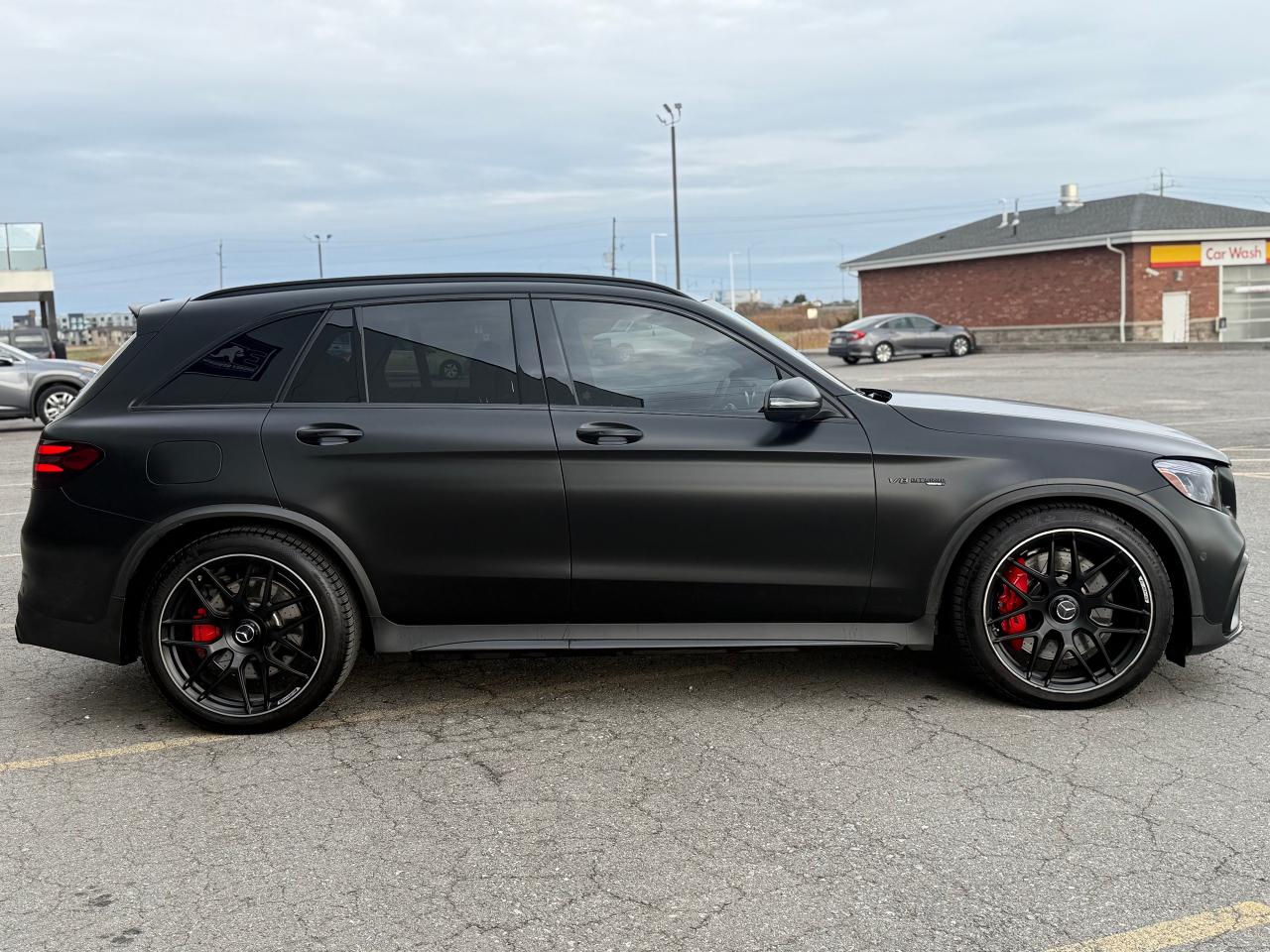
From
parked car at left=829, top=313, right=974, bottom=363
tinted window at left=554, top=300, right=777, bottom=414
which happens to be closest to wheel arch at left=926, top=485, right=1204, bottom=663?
tinted window at left=554, top=300, right=777, bottom=414

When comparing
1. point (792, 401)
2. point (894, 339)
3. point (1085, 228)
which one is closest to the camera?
point (792, 401)

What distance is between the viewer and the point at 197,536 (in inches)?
185

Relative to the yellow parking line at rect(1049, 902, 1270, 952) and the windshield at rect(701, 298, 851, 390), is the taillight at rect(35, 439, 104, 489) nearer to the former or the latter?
the windshield at rect(701, 298, 851, 390)

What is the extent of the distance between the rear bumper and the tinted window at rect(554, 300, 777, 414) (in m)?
1.76

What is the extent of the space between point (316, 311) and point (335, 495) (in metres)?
0.76

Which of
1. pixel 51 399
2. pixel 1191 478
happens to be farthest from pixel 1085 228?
pixel 1191 478

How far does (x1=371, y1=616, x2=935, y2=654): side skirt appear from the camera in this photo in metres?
4.71

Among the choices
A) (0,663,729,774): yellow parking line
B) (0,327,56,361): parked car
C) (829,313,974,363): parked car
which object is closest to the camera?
(0,663,729,774): yellow parking line

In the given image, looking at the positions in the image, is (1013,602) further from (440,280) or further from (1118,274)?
(1118,274)

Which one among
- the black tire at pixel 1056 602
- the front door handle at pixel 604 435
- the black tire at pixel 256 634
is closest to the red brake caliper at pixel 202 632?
the black tire at pixel 256 634

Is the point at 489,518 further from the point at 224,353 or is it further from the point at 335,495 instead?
the point at 224,353

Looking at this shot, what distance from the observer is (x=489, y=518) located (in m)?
4.67

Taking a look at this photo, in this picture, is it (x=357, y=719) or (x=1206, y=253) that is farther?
(x=1206, y=253)

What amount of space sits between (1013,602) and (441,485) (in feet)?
7.29
